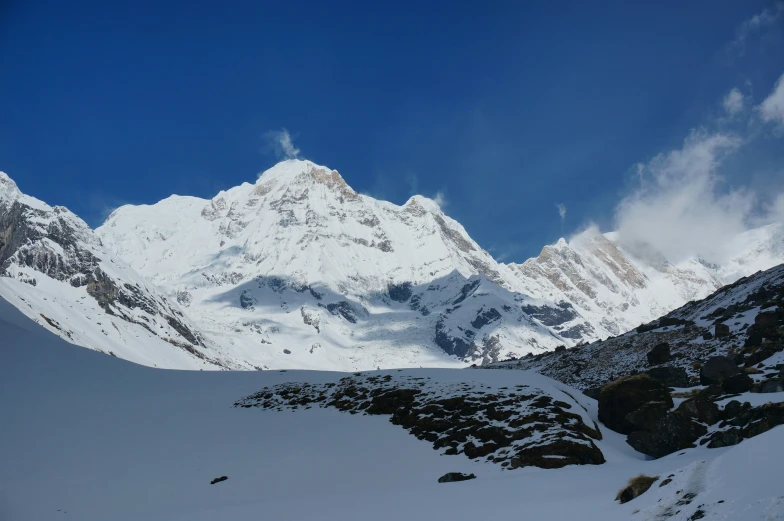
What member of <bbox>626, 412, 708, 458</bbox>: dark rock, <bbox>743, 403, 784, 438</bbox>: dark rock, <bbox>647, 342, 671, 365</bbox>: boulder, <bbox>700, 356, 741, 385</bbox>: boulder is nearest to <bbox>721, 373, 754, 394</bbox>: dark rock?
<bbox>626, 412, 708, 458</bbox>: dark rock

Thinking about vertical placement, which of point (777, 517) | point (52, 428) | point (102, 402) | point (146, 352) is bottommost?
point (777, 517)

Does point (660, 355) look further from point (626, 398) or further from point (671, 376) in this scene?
point (626, 398)

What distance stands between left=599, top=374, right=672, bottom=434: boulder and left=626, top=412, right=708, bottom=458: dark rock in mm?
2300

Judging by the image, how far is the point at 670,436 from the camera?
15586 mm

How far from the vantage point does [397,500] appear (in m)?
11.9

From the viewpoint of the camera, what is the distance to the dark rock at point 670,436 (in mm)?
15394

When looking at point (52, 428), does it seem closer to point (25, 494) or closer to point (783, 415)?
point (25, 494)

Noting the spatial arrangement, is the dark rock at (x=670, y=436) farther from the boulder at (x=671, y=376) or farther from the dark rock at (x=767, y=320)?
the dark rock at (x=767, y=320)

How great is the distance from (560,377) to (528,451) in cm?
3230

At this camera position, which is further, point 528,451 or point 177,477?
point 177,477

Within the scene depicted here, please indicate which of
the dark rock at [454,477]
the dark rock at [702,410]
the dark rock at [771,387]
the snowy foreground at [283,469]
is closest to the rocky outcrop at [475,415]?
the snowy foreground at [283,469]

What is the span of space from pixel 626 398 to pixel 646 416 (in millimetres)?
1503

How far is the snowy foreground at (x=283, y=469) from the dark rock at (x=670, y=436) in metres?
0.50

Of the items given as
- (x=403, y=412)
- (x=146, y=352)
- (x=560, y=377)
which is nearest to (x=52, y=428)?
(x=403, y=412)
